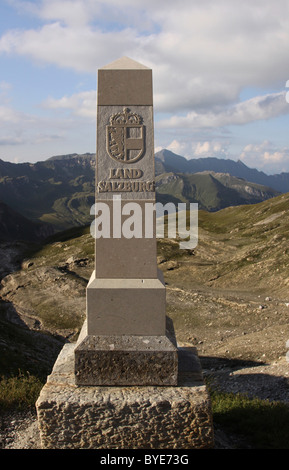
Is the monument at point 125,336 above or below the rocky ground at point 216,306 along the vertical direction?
above

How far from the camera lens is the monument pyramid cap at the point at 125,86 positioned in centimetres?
673

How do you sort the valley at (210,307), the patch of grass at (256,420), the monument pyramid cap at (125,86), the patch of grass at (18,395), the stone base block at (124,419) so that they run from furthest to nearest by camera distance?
1. the valley at (210,307)
2. the patch of grass at (18,395)
3. the patch of grass at (256,420)
4. the monument pyramid cap at (125,86)
5. the stone base block at (124,419)

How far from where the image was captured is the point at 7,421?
24.0 feet

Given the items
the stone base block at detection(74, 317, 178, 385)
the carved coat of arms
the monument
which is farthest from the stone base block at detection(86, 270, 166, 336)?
the carved coat of arms

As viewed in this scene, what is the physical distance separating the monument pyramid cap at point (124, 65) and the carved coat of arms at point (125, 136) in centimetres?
78

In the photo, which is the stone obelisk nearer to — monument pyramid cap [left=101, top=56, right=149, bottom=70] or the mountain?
monument pyramid cap [left=101, top=56, right=149, bottom=70]

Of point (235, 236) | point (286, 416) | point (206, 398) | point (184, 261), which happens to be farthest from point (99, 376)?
point (235, 236)

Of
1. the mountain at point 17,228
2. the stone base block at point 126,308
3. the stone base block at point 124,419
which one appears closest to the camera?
the stone base block at point 124,419

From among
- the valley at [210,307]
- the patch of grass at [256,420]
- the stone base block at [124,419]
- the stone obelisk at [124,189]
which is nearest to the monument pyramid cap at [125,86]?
the stone obelisk at [124,189]

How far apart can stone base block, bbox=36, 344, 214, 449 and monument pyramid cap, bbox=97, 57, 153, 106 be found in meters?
5.19

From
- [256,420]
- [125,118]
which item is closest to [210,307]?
[256,420]

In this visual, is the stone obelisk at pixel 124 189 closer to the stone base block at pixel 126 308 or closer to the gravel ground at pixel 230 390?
the stone base block at pixel 126 308

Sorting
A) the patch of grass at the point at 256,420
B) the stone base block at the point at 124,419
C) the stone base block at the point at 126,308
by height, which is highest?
the stone base block at the point at 126,308

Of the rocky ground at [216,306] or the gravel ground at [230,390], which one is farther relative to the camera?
the rocky ground at [216,306]
